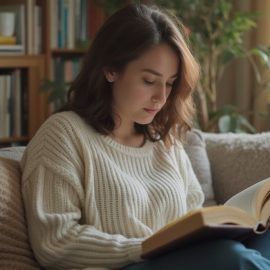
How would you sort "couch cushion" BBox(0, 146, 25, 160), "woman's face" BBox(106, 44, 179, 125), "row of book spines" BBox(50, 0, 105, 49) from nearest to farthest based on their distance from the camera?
"woman's face" BBox(106, 44, 179, 125) < "couch cushion" BBox(0, 146, 25, 160) < "row of book spines" BBox(50, 0, 105, 49)

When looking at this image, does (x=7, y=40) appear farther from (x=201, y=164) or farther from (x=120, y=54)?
(x=120, y=54)

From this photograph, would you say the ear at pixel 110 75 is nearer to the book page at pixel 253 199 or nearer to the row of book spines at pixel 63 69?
the book page at pixel 253 199

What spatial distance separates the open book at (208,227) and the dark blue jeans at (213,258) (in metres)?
0.02

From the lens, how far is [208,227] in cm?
118

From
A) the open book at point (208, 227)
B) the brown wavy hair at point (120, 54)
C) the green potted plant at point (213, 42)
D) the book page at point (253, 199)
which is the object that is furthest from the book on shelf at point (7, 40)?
the open book at point (208, 227)

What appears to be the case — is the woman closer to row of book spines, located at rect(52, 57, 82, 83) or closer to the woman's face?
the woman's face

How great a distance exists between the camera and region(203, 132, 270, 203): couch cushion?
1.99 meters

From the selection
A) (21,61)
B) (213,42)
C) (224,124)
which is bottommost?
(224,124)

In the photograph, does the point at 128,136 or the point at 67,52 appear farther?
the point at 67,52

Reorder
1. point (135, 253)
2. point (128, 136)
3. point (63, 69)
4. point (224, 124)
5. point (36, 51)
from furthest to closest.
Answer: point (63, 69) < point (36, 51) < point (224, 124) < point (128, 136) < point (135, 253)

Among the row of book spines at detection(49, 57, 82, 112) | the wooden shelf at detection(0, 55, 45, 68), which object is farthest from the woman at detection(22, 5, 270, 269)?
the row of book spines at detection(49, 57, 82, 112)

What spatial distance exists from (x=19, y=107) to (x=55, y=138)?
1.56 m

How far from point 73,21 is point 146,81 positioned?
5.27 ft

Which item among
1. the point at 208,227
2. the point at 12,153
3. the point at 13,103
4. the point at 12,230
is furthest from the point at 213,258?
the point at 13,103
